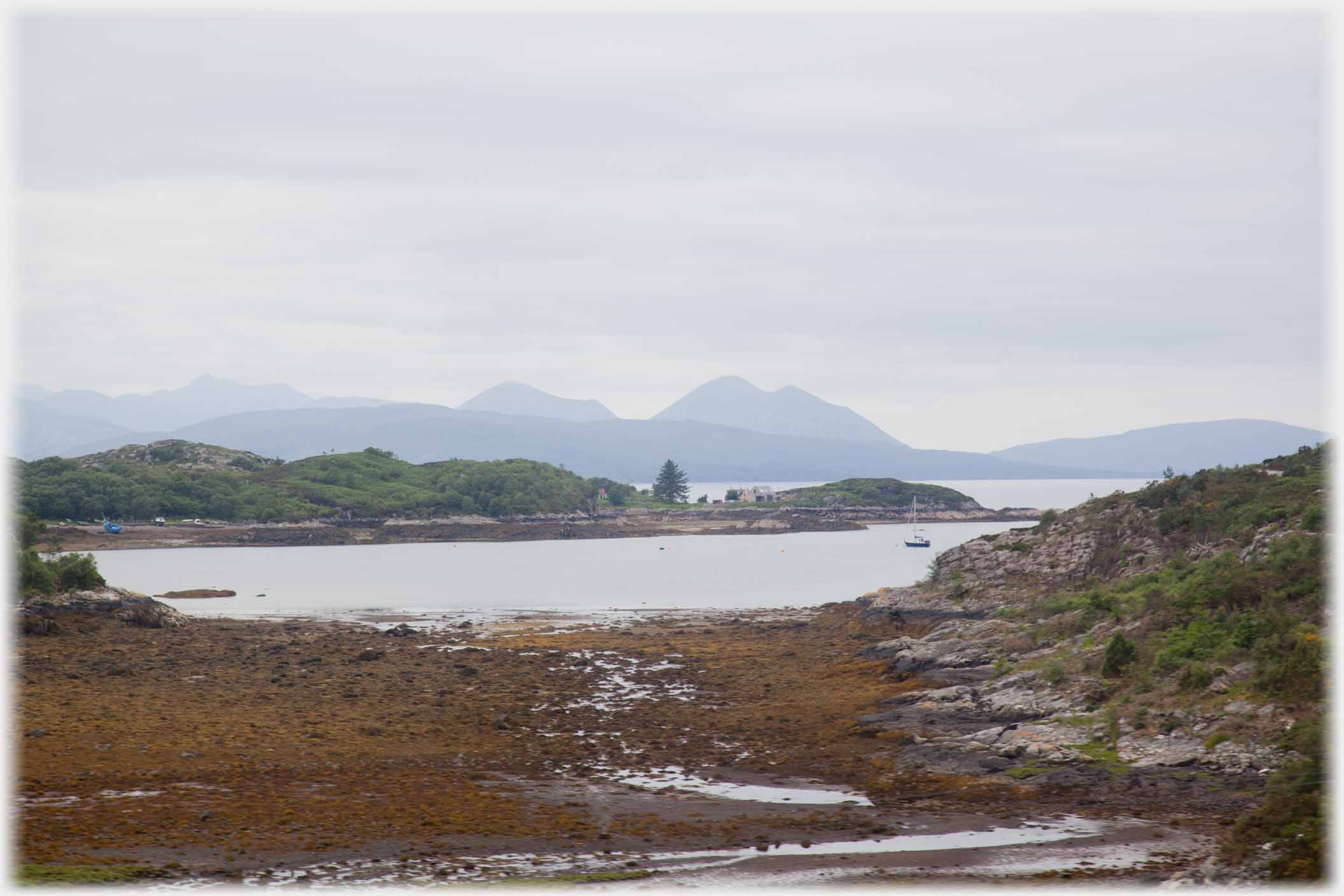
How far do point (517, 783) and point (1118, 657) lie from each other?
15822 mm

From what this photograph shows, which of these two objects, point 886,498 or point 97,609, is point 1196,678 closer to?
point 97,609

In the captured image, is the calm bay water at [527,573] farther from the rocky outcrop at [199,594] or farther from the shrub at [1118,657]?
the shrub at [1118,657]

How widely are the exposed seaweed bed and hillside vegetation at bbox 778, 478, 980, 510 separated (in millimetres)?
154290

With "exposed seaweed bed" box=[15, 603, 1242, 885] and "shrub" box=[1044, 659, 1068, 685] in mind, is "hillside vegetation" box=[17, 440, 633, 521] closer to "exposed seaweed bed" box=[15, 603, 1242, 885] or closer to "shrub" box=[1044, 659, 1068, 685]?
"exposed seaweed bed" box=[15, 603, 1242, 885]

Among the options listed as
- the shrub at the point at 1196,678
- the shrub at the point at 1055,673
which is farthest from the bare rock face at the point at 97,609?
the shrub at the point at 1196,678

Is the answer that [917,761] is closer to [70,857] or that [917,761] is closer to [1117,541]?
[70,857]

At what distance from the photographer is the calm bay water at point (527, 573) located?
225 ft

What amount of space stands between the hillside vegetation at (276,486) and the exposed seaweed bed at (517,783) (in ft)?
347

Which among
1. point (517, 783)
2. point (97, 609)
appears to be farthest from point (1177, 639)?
point (97, 609)

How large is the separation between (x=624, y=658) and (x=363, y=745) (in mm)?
16412

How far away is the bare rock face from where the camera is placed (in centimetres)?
4106

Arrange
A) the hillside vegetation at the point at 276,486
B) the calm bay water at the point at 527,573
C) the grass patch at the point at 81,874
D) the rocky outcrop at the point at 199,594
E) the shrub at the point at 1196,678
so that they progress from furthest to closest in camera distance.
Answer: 1. the hillside vegetation at the point at 276,486
2. the rocky outcrop at the point at 199,594
3. the calm bay water at the point at 527,573
4. the shrub at the point at 1196,678
5. the grass patch at the point at 81,874

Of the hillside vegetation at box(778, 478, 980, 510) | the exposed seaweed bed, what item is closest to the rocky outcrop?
the exposed seaweed bed

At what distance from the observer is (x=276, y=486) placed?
15312 centimetres
